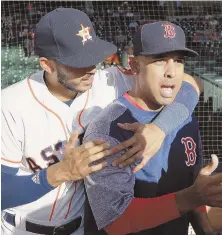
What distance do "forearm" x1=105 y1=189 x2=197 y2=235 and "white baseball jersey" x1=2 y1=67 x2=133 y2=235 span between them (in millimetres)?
314

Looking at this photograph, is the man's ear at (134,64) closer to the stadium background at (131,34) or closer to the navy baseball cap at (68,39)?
the navy baseball cap at (68,39)

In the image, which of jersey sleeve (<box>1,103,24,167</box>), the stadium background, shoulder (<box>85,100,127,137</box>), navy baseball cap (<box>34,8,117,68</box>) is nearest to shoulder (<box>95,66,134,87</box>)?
navy baseball cap (<box>34,8,117,68</box>)

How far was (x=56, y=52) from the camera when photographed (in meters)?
1.53

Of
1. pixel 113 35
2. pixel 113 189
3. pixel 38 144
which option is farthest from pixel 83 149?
pixel 113 35

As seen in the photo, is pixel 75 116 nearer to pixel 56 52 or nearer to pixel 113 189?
pixel 56 52

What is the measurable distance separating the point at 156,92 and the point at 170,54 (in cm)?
13

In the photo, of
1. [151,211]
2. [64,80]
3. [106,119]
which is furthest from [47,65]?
[151,211]

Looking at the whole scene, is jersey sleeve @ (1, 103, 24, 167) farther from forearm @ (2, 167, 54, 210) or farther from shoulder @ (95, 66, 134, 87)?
shoulder @ (95, 66, 134, 87)

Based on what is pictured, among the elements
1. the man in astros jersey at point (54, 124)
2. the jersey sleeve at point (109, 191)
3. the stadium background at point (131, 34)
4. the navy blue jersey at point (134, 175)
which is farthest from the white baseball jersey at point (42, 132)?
the stadium background at point (131, 34)

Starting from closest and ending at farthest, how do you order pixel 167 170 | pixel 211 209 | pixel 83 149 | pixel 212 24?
1. pixel 83 149
2. pixel 167 170
3. pixel 211 209
4. pixel 212 24

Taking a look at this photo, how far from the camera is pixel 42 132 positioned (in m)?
1.50

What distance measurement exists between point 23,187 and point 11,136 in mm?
174

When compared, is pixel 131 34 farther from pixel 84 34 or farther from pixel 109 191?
pixel 109 191

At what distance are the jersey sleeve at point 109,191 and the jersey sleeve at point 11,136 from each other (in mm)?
279
